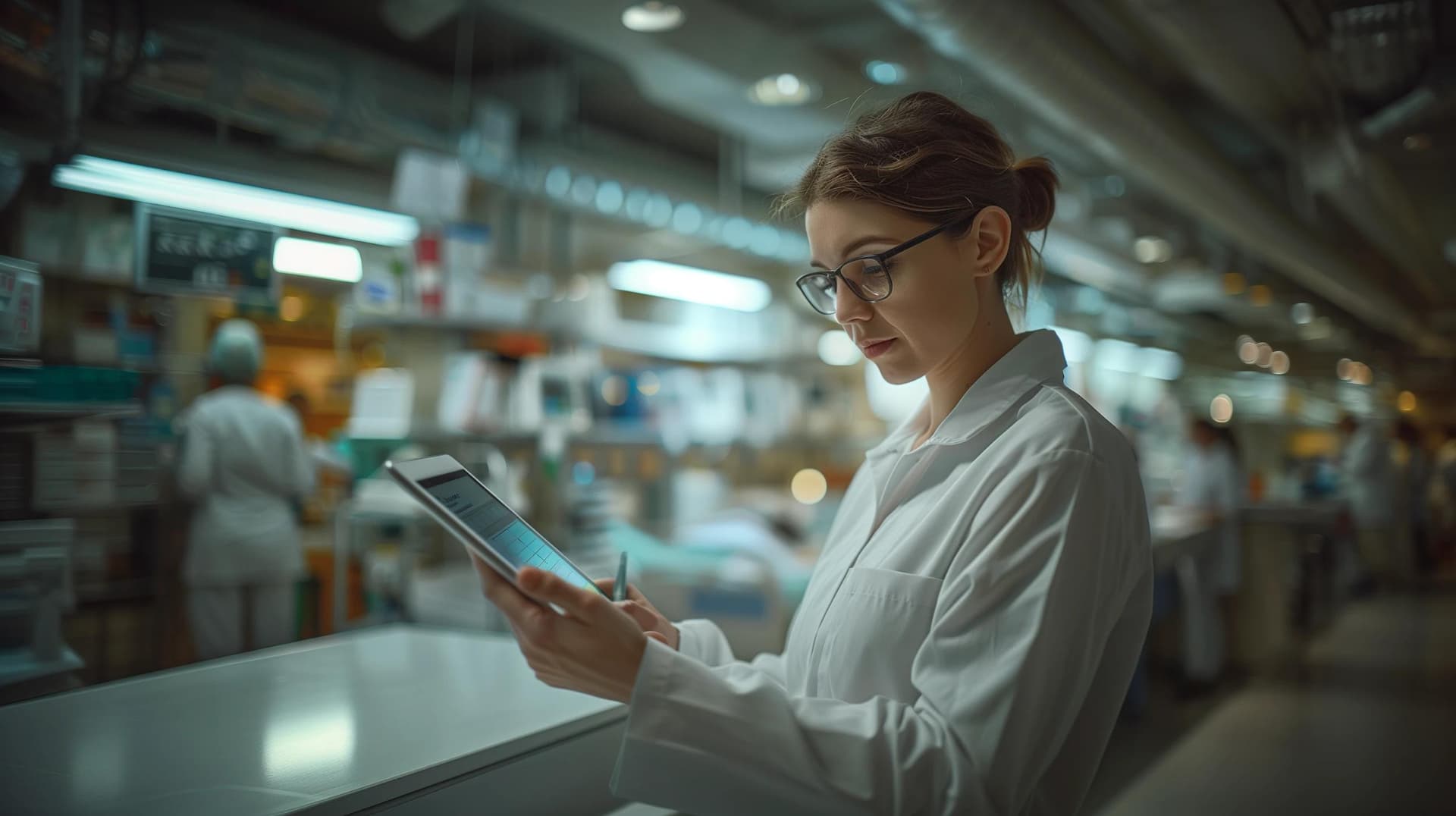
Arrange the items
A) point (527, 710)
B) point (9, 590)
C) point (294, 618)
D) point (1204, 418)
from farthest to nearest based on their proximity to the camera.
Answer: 1. point (1204, 418)
2. point (294, 618)
3. point (9, 590)
4. point (527, 710)

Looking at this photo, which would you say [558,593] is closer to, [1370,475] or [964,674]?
[964,674]

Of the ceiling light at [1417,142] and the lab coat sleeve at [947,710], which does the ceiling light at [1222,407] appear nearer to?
the ceiling light at [1417,142]

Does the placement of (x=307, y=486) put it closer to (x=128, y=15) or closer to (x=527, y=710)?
(x=128, y=15)

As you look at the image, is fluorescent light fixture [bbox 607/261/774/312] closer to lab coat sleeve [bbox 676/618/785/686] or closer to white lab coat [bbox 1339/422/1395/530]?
lab coat sleeve [bbox 676/618/785/686]

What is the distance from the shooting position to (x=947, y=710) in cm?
102

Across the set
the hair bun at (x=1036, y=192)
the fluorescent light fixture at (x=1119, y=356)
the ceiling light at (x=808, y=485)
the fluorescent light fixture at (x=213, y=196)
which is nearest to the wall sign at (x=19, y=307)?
the fluorescent light fixture at (x=213, y=196)

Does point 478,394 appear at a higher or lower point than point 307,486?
higher

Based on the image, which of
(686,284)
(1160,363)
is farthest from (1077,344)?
(686,284)

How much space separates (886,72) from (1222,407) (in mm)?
9216

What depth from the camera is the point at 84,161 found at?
95.9 inches

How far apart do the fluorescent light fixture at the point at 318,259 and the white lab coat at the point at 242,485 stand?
523 mm

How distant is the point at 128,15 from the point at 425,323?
5.59 feet

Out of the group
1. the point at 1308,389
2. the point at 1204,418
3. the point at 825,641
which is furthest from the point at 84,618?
the point at 1308,389

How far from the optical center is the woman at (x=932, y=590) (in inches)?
39.4
